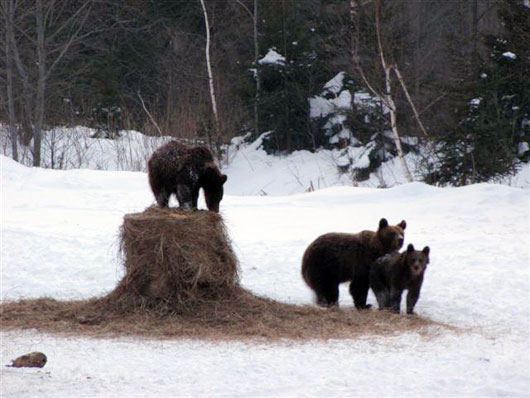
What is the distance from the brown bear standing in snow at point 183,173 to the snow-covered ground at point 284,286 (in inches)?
53.2

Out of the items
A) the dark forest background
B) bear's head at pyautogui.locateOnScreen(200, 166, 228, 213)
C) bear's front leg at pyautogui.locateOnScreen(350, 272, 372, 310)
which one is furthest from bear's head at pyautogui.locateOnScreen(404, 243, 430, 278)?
the dark forest background

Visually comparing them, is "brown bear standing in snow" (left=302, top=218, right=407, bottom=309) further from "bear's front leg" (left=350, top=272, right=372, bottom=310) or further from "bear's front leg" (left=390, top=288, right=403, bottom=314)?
"bear's front leg" (left=390, top=288, right=403, bottom=314)

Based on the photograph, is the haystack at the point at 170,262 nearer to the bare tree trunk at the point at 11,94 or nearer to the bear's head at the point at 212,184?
the bear's head at the point at 212,184

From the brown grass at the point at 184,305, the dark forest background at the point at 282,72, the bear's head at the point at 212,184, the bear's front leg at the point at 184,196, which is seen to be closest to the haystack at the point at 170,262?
the brown grass at the point at 184,305

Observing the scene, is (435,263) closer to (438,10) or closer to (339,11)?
(339,11)

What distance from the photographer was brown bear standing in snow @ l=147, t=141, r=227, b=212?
9.02m

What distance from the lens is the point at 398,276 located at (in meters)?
9.01

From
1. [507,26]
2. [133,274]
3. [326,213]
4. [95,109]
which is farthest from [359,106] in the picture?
[133,274]

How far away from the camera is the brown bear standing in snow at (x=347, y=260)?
9516 millimetres

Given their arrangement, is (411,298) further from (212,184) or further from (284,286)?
Result: (212,184)

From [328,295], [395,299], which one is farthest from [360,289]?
[395,299]

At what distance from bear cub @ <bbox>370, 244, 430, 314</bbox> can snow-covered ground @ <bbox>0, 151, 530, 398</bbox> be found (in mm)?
466

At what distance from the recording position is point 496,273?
11109 mm

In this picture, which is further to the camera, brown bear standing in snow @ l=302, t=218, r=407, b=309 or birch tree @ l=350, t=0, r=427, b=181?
birch tree @ l=350, t=0, r=427, b=181
